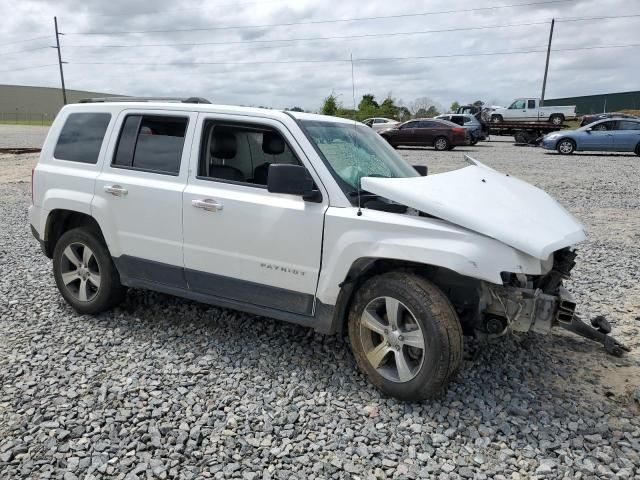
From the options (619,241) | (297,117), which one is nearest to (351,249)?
(297,117)

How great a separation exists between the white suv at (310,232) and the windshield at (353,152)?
16 millimetres

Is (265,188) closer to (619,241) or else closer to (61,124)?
(61,124)

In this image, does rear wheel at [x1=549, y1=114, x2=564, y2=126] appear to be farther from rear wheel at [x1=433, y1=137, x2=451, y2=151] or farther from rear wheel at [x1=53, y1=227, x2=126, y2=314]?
rear wheel at [x1=53, y1=227, x2=126, y2=314]

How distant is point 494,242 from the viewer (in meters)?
3.12

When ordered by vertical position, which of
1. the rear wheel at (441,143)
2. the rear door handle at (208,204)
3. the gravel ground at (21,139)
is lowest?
the gravel ground at (21,139)

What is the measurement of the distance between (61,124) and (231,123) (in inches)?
78.2

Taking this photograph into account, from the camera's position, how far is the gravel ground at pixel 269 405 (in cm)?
288

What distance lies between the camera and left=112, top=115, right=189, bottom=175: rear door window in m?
4.23

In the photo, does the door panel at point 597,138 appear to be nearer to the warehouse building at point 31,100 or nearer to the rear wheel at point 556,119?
the rear wheel at point 556,119

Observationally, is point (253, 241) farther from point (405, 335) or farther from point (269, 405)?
point (405, 335)

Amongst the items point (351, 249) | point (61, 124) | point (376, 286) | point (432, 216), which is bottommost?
point (376, 286)

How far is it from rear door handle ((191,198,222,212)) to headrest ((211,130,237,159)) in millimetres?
410

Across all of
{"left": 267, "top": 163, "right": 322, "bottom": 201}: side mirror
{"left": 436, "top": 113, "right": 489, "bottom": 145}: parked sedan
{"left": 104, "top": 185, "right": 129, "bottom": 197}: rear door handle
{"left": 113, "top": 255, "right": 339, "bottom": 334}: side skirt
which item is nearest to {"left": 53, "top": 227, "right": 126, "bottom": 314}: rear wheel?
{"left": 113, "top": 255, "right": 339, "bottom": 334}: side skirt

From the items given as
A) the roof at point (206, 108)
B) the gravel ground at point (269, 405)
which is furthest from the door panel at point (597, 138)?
the roof at point (206, 108)
